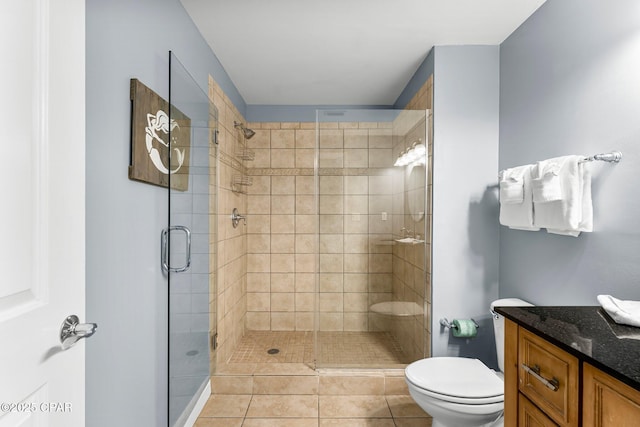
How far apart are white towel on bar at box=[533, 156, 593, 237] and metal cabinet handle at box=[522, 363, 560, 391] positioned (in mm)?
825

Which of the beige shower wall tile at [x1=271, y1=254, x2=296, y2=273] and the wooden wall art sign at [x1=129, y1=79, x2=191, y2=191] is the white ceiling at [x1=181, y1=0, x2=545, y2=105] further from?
the beige shower wall tile at [x1=271, y1=254, x2=296, y2=273]

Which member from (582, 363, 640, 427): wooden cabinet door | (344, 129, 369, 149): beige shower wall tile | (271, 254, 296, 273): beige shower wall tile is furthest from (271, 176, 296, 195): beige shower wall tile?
(582, 363, 640, 427): wooden cabinet door

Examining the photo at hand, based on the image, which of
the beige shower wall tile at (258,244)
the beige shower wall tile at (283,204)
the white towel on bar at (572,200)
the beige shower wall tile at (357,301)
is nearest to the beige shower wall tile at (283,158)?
the beige shower wall tile at (283,204)

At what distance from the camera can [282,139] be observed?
3877mm

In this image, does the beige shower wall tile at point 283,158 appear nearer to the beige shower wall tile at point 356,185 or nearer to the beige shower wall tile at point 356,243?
the beige shower wall tile at point 356,185

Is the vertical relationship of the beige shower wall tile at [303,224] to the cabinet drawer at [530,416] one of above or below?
above

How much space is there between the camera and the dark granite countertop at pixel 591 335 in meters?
0.79

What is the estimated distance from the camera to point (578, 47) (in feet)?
5.65

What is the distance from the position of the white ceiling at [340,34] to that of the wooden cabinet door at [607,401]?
1.95 m

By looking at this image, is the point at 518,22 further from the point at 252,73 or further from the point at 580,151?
the point at 252,73

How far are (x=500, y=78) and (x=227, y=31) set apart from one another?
6.15ft

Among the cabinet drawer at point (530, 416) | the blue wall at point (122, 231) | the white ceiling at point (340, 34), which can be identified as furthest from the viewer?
the white ceiling at point (340, 34)

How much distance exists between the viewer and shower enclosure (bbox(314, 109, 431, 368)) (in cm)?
262
